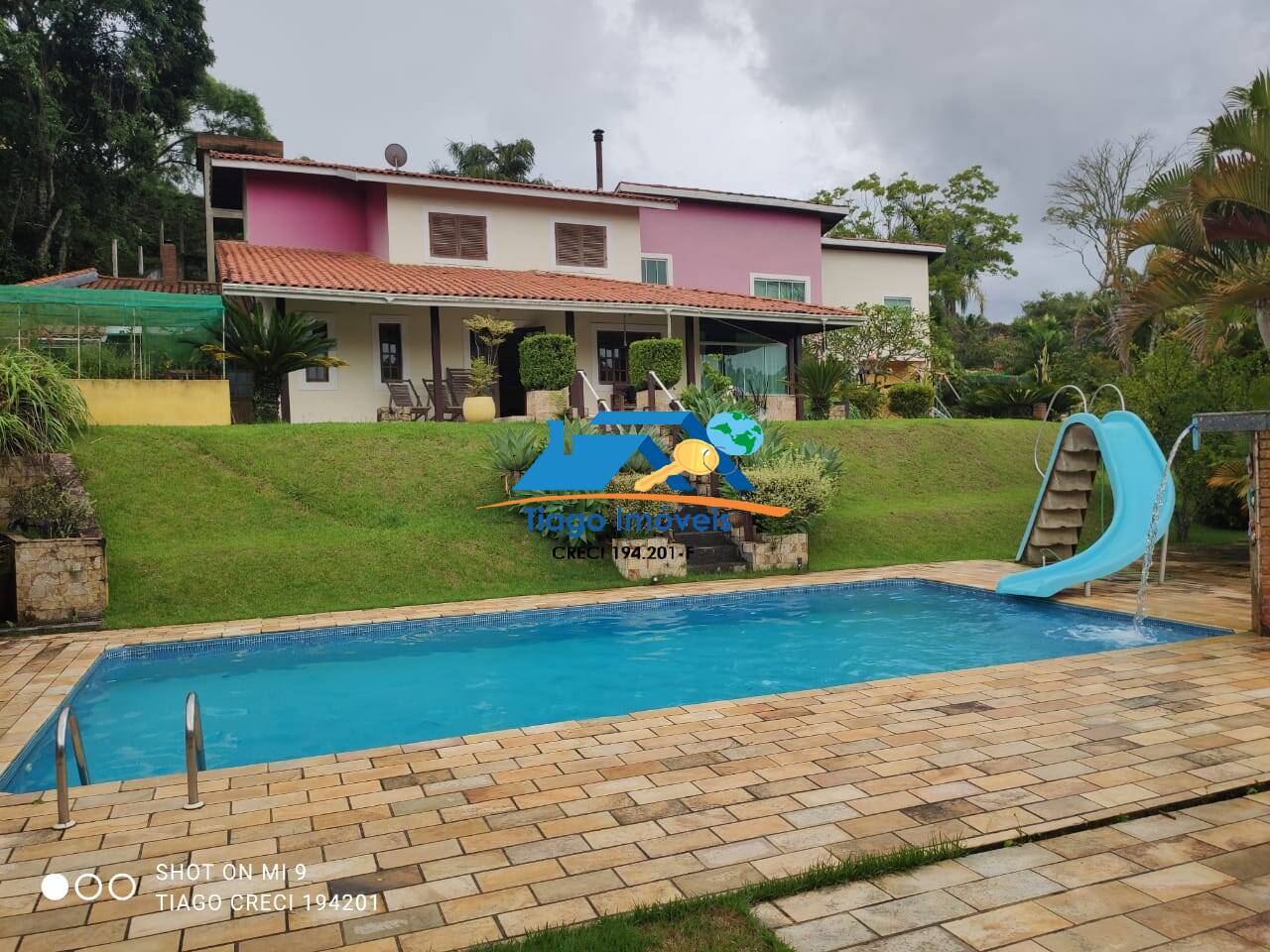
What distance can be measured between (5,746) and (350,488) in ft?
26.7

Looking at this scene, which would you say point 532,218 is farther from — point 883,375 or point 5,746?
point 5,746

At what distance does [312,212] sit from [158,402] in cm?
942

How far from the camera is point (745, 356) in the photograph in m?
23.6

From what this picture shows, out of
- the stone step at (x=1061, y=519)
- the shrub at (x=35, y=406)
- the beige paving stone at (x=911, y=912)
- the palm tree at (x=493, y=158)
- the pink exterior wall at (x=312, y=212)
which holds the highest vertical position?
the palm tree at (x=493, y=158)

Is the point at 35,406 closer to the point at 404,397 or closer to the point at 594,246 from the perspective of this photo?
the point at 404,397

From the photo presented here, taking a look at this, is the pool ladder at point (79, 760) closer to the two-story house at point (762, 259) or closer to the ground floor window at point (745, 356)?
the ground floor window at point (745, 356)

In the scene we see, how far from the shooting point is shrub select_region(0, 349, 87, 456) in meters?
11.4

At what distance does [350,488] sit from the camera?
13719 mm

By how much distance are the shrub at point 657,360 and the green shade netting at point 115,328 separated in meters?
7.98

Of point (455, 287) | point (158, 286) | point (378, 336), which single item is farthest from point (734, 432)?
point (158, 286)

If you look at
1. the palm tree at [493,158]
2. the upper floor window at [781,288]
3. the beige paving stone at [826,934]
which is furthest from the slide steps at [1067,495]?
the palm tree at [493,158]

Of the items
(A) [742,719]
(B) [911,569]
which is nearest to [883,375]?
(B) [911,569]

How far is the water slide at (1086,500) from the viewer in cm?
1078

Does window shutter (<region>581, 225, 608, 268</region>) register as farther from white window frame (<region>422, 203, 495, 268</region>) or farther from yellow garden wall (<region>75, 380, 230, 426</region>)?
yellow garden wall (<region>75, 380, 230, 426</region>)
